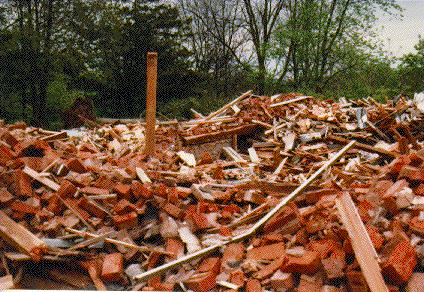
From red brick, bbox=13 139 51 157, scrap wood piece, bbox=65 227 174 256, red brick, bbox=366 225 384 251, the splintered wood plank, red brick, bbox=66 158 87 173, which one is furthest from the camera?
the splintered wood plank

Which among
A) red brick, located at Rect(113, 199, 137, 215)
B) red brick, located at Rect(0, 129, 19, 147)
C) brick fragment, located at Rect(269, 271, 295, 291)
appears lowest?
brick fragment, located at Rect(269, 271, 295, 291)

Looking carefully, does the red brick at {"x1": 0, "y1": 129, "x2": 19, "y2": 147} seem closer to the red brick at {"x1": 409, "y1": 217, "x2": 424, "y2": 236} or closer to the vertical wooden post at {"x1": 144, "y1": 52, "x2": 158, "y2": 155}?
the vertical wooden post at {"x1": 144, "y1": 52, "x2": 158, "y2": 155}

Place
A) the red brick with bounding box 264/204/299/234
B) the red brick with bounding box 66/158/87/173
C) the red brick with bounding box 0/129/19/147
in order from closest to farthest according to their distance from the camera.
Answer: the red brick with bounding box 264/204/299/234
the red brick with bounding box 66/158/87/173
the red brick with bounding box 0/129/19/147

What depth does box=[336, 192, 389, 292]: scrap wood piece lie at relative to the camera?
A: 305cm

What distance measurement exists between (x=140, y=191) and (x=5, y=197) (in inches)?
59.6

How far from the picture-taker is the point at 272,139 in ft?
31.7

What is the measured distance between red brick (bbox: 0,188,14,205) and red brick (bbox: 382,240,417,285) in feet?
13.0

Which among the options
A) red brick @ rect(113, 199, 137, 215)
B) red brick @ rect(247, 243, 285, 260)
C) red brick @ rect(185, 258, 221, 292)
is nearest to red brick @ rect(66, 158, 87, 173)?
red brick @ rect(113, 199, 137, 215)

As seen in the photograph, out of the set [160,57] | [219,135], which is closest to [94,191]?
[219,135]

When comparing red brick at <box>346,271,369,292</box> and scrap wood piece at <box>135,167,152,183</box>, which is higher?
scrap wood piece at <box>135,167,152,183</box>

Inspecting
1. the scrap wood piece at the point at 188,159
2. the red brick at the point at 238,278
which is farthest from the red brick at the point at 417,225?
the scrap wood piece at the point at 188,159

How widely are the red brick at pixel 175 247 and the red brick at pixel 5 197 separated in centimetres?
189

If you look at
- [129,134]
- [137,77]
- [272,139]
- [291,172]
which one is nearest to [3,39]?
[137,77]

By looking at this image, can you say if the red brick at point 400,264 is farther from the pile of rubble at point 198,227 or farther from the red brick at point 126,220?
the red brick at point 126,220
